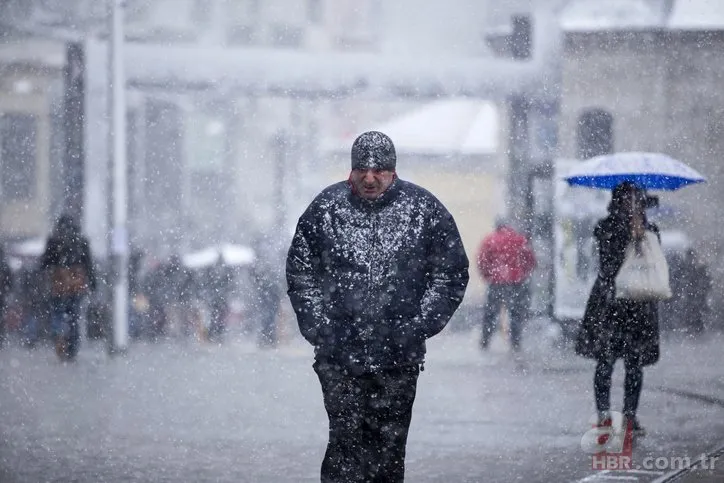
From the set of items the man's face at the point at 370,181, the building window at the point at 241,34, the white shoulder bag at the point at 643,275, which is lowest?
the white shoulder bag at the point at 643,275

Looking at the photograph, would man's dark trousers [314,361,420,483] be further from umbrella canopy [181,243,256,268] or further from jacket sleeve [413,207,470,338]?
umbrella canopy [181,243,256,268]

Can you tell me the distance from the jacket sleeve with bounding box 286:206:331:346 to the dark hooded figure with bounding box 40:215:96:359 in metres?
11.5

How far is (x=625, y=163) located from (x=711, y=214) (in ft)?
66.2

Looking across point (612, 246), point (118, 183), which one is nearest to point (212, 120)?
point (118, 183)

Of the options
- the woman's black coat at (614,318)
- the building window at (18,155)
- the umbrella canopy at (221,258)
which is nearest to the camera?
the woman's black coat at (614,318)

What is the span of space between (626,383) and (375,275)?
11.2ft

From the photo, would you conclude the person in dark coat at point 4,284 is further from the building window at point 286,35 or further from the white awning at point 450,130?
the building window at point 286,35

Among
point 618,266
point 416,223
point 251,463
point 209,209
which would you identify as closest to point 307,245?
point 416,223

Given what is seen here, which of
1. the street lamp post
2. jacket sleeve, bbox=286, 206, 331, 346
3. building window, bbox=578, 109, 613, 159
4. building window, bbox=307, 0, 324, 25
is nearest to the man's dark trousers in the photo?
jacket sleeve, bbox=286, 206, 331, 346

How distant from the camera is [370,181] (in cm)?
570

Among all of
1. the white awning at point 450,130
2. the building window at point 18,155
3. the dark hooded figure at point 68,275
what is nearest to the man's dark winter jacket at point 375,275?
the dark hooded figure at point 68,275

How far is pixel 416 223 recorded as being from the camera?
5742mm

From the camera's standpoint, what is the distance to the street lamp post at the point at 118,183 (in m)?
20.1

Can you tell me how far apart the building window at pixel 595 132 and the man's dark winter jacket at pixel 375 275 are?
27.0m
